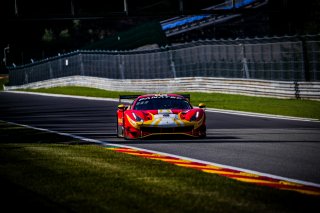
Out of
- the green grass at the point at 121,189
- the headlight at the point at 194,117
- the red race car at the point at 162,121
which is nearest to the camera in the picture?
the green grass at the point at 121,189

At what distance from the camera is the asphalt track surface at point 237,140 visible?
33.1 feet

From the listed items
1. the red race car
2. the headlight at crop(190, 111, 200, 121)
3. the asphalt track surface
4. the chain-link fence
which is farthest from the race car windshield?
the chain-link fence

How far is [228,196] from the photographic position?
7.20 meters

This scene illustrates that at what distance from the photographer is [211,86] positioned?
31516mm

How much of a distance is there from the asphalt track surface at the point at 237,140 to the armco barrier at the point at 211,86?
4200 mm

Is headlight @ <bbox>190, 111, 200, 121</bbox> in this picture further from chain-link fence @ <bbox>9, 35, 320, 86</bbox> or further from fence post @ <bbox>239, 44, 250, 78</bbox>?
fence post @ <bbox>239, 44, 250, 78</bbox>

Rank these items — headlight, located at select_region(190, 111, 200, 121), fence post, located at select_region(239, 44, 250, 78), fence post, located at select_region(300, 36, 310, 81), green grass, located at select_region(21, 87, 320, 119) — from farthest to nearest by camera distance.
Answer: fence post, located at select_region(239, 44, 250, 78) → fence post, located at select_region(300, 36, 310, 81) → green grass, located at select_region(21, 87, 320, 119) → headlight, located at select_region(190, 111, 200, 121)

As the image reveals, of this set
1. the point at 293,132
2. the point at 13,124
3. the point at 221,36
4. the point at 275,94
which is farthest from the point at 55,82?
the point at 293,132

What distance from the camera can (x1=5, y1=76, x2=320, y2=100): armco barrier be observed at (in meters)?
25.5

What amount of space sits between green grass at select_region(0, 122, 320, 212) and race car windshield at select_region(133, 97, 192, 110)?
3650mm

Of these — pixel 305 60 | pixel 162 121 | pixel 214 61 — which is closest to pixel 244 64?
pixel 214 61

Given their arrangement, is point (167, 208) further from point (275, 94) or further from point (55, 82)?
point (55, 82)

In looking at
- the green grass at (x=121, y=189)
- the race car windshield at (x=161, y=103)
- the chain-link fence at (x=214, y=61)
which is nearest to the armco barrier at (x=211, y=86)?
the chain-link fence at (x=214, y=61)

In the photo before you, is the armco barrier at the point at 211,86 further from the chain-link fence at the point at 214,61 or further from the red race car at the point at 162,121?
the red race car at the point at 162,121
